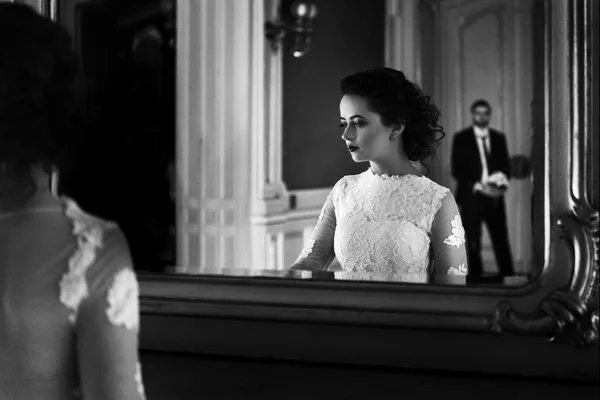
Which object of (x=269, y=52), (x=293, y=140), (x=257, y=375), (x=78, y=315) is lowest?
(x=257, y=375)

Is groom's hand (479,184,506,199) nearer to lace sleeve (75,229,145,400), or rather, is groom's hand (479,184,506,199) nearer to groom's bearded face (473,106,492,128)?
groom's bearded face (473,106,492,128)

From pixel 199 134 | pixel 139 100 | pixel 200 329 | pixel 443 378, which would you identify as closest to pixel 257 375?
pixel 200 329

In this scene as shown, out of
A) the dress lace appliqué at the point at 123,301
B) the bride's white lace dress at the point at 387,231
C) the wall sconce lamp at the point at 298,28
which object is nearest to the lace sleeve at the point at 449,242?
the bride's white lace dress at the point at 387,231

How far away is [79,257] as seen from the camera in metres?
0.57

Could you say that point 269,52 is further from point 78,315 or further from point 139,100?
point 78,315

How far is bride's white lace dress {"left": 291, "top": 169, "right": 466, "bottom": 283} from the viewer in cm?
98

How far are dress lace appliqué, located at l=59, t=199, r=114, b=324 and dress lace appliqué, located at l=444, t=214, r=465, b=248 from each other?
53cm

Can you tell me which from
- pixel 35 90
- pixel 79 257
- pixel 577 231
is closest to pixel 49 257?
pixel 79 257

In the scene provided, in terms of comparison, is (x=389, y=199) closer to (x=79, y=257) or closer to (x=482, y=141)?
(x=482, y=141)

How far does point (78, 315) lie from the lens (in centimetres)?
57

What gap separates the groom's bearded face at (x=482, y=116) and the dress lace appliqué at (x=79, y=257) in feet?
1.68

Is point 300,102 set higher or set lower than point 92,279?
higher

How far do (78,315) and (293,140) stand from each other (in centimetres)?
53

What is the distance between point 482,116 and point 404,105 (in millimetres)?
119
